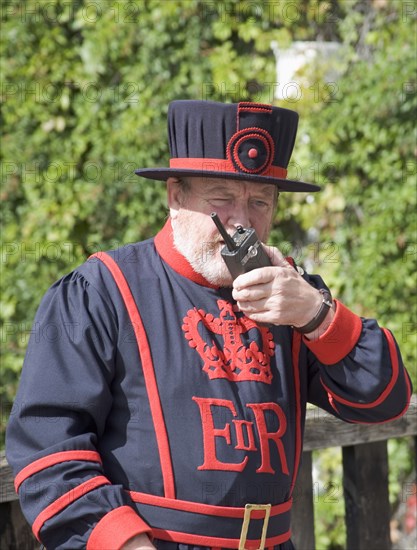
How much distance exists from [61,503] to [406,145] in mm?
3283

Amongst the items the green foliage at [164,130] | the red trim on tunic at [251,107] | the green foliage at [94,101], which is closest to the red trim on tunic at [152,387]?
the red trim on tunic at [251,107]

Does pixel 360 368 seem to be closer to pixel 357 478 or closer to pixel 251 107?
pixel 251 107

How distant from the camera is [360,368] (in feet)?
6.66

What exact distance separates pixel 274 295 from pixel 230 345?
0.74 ft

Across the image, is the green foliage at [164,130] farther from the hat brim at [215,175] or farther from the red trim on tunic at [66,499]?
the red trim on tunic at [66,499]

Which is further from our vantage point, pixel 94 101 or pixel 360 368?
pixel 94 101

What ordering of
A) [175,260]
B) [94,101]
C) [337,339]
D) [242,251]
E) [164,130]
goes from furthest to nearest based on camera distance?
1. [94,101]
2. [164,130]
3. [175,260]
4. [337,339]
5. [242,251]

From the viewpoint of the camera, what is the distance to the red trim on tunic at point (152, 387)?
6.18 ft

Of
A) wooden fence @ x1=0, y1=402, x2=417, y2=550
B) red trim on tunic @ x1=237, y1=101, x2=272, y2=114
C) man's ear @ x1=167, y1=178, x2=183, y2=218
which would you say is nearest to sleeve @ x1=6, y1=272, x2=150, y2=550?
man's ear @ x1=167, y1=178, x2=183, y2=218

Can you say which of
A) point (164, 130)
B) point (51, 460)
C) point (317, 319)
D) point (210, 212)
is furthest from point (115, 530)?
point (164, 130)

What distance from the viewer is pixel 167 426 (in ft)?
6.26

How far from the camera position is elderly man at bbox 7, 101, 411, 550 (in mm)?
1819

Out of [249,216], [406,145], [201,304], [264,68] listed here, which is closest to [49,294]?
[201,304]

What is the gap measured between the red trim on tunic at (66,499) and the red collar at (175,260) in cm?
54
